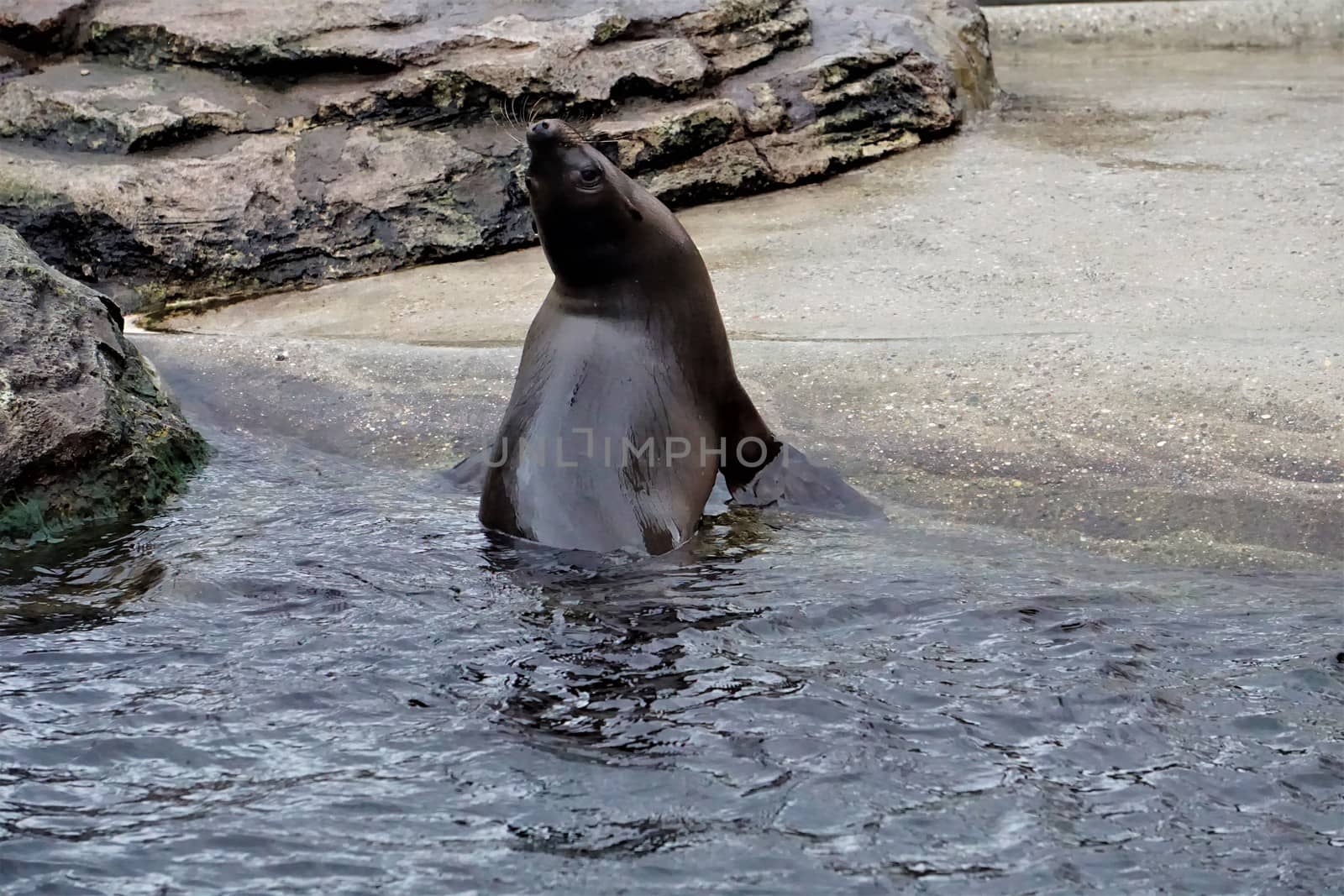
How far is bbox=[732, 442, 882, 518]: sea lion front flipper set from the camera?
15.0 ft

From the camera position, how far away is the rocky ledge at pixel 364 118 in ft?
23.4

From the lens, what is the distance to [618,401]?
4.43 metres

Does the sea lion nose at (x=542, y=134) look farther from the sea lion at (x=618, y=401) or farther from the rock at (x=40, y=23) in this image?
the rock at (x=40, y=23)

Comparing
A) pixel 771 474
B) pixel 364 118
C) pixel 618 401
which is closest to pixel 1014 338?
pixel 771 474

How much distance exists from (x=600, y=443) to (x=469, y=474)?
0.71m

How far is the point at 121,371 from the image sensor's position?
5.14 m

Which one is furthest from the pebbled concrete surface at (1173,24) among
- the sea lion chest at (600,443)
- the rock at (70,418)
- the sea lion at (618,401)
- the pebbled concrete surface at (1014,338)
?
the rock at (70,418)

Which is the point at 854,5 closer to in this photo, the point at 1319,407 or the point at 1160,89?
the point at 1160,89

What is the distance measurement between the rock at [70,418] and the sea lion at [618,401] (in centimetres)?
101

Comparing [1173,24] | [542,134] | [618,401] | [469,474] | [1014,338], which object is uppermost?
[1173,24]

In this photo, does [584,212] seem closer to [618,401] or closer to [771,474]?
[618,401]

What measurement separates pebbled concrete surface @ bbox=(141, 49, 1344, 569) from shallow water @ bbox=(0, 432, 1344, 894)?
0.39 metres

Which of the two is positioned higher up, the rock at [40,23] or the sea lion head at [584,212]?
the rock at [40,23]

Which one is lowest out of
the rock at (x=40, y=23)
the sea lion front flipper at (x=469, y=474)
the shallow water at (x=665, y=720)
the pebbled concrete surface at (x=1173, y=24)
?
the shallow water at (x=665, y=720)
